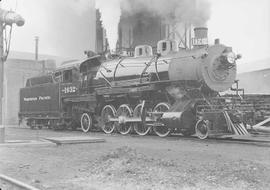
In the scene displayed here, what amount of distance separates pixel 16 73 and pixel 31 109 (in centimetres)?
1466

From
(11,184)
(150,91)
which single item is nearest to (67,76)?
(150,91)

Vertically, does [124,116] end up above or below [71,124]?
above

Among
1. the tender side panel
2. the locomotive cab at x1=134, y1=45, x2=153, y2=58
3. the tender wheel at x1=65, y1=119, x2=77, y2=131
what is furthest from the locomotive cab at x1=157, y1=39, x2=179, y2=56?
the tender side panel

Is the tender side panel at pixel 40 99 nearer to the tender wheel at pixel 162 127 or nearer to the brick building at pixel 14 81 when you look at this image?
the tender wheel at pixel 162 127

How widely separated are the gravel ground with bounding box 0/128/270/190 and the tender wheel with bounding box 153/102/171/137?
12.7 feet

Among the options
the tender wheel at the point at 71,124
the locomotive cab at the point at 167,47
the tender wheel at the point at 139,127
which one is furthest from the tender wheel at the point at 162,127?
the tender wheel at the point at 71,124

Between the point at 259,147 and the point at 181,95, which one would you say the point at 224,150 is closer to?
the point at 259,147

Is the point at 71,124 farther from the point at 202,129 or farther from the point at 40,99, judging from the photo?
the point at 202,129

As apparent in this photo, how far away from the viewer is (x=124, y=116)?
15242 millimetres

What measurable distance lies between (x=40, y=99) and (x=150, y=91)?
23.7ft

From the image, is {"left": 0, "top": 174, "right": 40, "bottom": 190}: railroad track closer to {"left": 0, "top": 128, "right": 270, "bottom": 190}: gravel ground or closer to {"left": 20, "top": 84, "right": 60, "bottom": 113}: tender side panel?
{"left": 0, "top": 128, "right": 270, "bottom": 190}: gravel ground

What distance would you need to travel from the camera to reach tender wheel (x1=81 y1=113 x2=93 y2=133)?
17.2 m

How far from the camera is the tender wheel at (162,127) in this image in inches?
551

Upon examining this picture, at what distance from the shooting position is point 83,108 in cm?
1773
